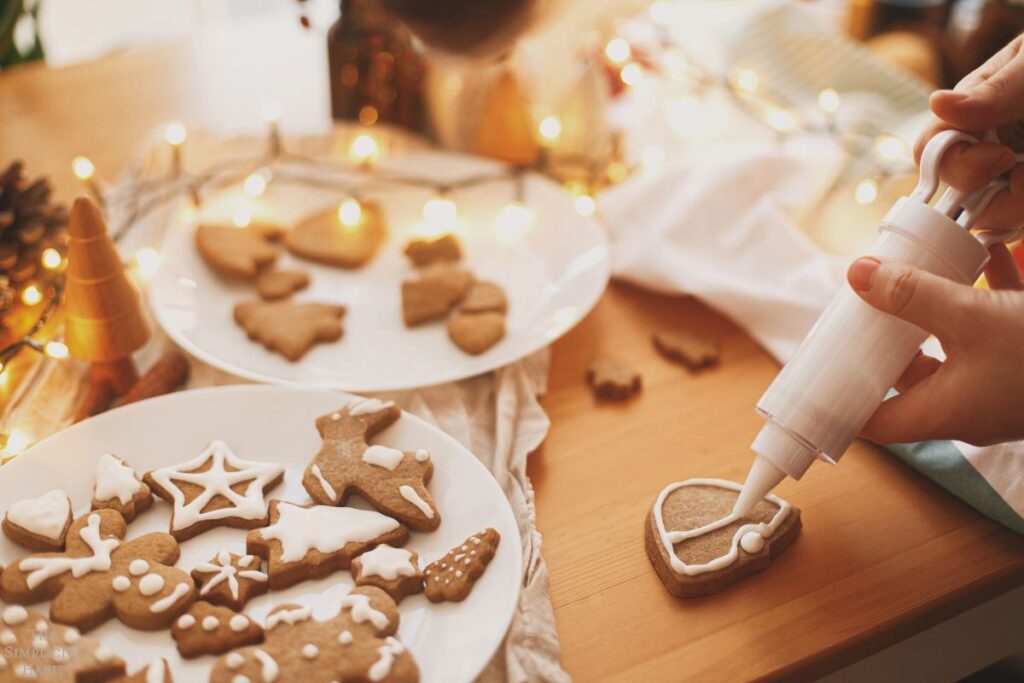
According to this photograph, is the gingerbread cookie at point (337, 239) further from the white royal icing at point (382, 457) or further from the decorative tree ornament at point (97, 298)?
the white royal icing at point (382, 457)

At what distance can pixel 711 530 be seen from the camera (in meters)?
0.78

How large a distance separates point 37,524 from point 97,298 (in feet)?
0.75

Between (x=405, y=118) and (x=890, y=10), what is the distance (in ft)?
2.79

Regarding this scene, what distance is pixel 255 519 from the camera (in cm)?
76

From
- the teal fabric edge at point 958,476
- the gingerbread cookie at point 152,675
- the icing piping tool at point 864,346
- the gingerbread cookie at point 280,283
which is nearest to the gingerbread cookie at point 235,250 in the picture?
the gingerbread cookie at point 280,283

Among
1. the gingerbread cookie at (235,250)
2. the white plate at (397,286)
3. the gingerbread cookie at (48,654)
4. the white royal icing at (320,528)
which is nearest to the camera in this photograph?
the gingerbread cookie at (48,654)

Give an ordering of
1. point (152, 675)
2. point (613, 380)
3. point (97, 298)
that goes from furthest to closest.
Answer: point (613, 380)
point (97, 298)
point (152, 675)

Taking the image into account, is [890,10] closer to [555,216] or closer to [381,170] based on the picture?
[555,216]

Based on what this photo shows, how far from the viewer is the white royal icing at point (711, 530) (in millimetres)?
750

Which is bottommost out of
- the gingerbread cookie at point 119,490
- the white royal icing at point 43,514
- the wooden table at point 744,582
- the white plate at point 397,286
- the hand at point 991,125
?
the wooden table at point 744,582

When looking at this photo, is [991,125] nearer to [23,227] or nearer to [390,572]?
[390,572]

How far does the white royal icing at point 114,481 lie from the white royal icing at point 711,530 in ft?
1.54

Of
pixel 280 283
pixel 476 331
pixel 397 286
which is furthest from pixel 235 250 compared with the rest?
pixel 476 331

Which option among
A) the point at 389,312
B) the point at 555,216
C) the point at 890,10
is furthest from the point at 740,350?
the point at 890,10
